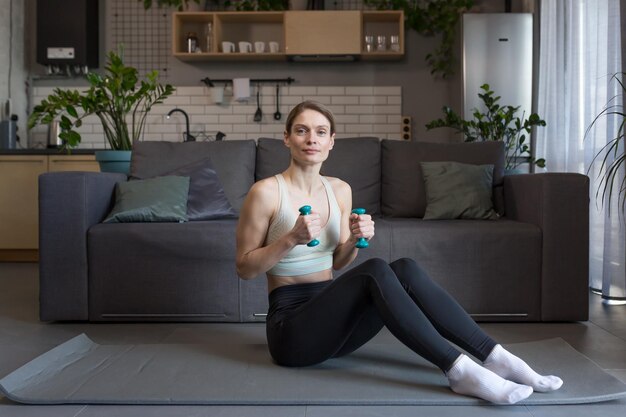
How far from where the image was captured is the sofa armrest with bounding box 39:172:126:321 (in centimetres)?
339

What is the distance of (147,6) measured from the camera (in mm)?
6258

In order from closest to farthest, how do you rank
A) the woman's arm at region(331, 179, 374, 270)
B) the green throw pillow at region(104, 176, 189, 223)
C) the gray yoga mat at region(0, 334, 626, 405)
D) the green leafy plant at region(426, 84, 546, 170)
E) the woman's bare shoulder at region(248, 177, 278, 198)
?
the gray yoga mat at region(0, 334, 626, 405)
the woman's arm at region(331, 179, 374, 270)
the woman's bare shoulder at region(248, 177, 278, 198)
the green throw pillow at region(104, 176, 189, 223)
the green leafy plant at region(426, 84, 546, 170)

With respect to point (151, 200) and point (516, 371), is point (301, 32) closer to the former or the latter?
point (151, 200)

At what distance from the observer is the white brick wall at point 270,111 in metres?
6.36

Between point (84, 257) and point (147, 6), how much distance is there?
348cm

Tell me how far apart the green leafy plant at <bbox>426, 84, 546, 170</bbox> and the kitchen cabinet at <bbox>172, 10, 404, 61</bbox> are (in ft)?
3.30

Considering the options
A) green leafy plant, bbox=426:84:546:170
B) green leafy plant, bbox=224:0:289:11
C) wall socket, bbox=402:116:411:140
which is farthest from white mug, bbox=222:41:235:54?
green leafy plant, bbox=426:84:546:170

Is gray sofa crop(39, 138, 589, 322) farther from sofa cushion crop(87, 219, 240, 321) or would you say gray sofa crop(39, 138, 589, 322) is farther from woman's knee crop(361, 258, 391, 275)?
woman's knee crop(361, 258, 391, 275)

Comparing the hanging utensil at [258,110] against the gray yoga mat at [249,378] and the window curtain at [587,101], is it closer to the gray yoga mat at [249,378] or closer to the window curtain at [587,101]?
the window curtain at [587,101]

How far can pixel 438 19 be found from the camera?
6.20 meters

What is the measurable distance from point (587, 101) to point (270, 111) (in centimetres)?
289

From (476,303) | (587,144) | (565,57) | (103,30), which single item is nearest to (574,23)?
(565,57)

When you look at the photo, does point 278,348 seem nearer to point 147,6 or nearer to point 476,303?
point 476,303

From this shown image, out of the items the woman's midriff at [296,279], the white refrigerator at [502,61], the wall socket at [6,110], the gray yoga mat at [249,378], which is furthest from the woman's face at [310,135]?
the wall socket at [6,110]
